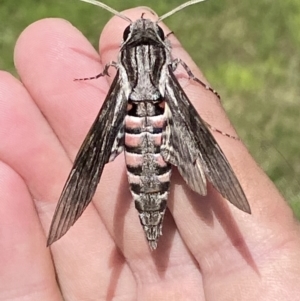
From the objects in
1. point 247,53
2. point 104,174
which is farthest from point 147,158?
point 247,53

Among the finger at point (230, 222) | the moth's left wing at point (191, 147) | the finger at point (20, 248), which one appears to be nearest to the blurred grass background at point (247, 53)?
the finger at point (230, 222)

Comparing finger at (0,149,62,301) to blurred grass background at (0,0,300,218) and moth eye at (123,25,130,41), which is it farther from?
blurred grass background at (0,0,300,218)

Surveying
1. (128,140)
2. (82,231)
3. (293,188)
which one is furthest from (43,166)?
(293,188)

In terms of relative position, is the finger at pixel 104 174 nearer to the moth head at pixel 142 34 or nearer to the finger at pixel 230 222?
the finger at pixel 230 222

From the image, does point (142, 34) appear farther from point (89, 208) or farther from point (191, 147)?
point (89, 208)

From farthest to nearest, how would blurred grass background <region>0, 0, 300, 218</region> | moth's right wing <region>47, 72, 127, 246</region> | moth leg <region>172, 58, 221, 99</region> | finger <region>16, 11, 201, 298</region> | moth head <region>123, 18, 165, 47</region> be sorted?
blurred grass background <region>0, 0, 300, 218</region>
finger <region>16, 11, 201, 298</region>
moth leg <region>172, 58, 221, 99</region>
moth head <region>123, 18, 165, 47</region>
moth's right wing <region>47, 72, 127, 246</region>

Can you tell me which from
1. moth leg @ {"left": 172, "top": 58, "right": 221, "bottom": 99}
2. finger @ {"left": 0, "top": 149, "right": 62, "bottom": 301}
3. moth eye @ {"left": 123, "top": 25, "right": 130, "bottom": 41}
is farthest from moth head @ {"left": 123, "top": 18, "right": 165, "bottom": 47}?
finger @ {"left": 0, "top": 149, "right": 62, "bottom": 301}
